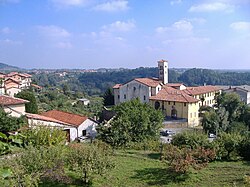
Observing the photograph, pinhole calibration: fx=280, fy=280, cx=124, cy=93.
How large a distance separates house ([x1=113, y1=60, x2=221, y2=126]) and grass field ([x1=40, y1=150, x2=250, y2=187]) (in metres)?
24.0

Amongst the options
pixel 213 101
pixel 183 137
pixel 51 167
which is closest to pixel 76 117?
pixel 183 137

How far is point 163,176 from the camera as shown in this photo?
49.7ft

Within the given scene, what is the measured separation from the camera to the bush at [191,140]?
61.3ft

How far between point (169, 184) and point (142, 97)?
32530 mm

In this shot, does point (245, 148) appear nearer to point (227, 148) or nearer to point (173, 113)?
point (227, 148)

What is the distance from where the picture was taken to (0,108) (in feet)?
66.2

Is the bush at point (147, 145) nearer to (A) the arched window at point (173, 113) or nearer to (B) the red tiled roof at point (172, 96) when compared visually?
(B) the red tiled roof at point (172, 96)

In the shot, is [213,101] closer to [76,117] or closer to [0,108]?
[76,117]

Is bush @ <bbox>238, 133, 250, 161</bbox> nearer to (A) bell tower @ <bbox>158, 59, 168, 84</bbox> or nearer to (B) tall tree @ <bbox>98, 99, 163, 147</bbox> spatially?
(B) tall tree @ <bbox>98, 99, 163, 147</bbox>

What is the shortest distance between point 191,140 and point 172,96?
24.2 meters

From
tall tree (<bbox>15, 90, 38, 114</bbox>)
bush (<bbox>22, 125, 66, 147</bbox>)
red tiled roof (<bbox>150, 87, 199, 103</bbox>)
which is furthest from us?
red tiled roof (<bbox>150, 87, 199, 103</bbox>)

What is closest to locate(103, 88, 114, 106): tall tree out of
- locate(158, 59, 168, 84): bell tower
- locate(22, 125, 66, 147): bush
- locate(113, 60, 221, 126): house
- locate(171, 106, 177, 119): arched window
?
locate(113, 60, 221, 126): house

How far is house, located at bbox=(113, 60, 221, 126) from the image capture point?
135ft

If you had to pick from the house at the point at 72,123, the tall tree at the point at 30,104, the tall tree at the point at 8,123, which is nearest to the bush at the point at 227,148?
the house at the point at 72,123
